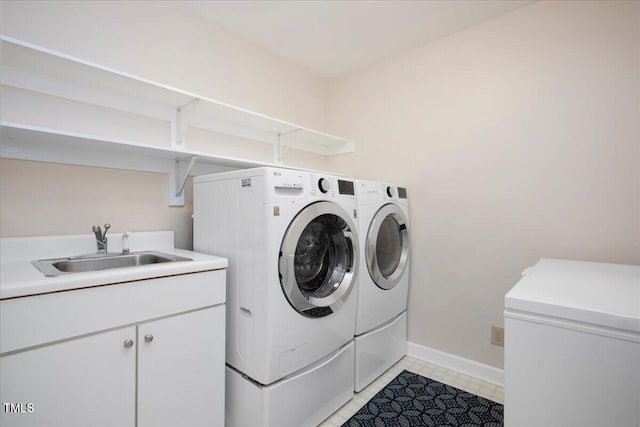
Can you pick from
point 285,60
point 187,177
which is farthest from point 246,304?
point 285,60

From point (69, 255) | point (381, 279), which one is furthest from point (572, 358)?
point (69, 255)

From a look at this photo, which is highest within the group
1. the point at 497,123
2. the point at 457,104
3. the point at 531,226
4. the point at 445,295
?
the point at 457,104

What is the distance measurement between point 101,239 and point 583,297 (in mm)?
2042

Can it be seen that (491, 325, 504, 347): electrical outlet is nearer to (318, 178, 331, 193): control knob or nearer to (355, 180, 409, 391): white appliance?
(355, 180, 409, 391): white appliance

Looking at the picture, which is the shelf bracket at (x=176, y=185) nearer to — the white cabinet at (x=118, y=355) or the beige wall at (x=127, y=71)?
the beige wall at (x=127, y=71)

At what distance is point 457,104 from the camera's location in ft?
7.22

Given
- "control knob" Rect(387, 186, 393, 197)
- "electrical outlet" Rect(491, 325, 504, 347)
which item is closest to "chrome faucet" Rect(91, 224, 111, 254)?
"control knob" Rect(387, 186, 393, 197)

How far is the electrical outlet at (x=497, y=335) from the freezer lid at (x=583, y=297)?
86 cm

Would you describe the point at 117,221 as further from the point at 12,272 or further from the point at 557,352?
the point at 557,352

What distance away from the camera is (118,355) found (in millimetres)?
1102

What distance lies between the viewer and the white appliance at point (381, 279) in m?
1.89

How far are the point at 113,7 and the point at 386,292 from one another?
2348 millimetres

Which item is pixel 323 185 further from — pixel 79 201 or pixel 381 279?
pixel 79 201

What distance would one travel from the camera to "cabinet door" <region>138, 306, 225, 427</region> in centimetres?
118
